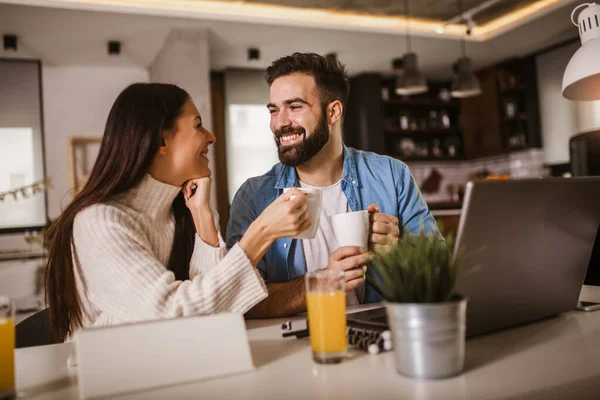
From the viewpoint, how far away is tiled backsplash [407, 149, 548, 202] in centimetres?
648

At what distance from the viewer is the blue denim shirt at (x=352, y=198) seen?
1689 mm

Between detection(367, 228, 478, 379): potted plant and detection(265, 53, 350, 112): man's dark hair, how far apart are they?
135 cm

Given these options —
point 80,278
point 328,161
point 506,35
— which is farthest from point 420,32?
point 80,278

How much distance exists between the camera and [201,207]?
145cm

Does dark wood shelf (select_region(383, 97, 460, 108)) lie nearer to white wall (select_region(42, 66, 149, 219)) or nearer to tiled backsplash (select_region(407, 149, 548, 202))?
tiled backsplash (select_region(407, 149, 548, 202))

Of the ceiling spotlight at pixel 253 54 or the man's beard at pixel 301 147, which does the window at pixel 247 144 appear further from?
the man's beard at pixel 301 147

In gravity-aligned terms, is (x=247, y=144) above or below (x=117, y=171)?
above

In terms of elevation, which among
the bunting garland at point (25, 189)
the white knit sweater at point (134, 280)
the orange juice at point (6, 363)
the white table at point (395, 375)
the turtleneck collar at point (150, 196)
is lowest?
the white table at point (395, 375)

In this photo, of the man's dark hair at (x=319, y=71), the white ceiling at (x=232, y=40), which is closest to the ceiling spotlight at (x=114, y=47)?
the white ceiling at (x=232, y=40)

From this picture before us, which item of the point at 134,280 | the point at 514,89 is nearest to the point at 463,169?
the point at 514,89

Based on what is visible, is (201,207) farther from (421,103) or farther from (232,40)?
(421,103)

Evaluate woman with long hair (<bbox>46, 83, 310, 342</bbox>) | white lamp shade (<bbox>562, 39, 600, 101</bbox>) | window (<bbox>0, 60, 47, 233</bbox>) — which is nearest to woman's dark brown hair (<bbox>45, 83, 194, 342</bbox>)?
woman with long hair (<bbox>46, 83, 310, 342</bbox>)

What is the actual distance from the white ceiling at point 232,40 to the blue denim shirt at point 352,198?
330cm

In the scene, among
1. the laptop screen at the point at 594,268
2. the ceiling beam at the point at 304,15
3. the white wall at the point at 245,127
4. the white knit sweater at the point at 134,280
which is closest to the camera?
the white knit sweater at the point at 134,280
